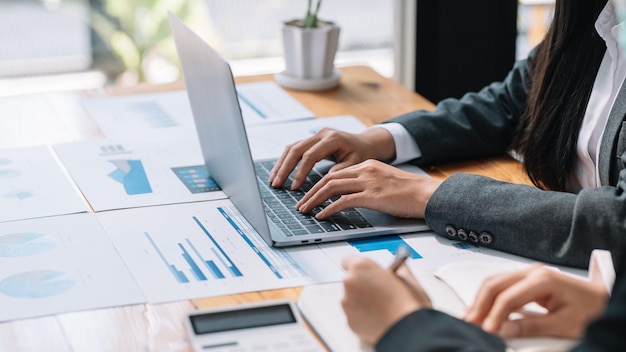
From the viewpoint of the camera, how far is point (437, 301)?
1.08 metres

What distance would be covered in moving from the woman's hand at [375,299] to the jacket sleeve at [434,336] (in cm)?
2

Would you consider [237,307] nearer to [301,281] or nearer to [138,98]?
[301,281]

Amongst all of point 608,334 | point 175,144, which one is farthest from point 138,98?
point 608,334

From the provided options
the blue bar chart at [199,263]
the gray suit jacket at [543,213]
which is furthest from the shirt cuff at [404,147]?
the blue bar chart at [199,263]

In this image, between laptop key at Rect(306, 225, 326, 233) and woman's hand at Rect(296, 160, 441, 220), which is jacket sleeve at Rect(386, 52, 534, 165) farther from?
laptop key at Rect(306, 225, 326, 233)

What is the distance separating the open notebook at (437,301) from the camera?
3.17 feet

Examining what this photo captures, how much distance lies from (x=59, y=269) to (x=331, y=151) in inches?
20.3

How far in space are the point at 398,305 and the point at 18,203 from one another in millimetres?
761

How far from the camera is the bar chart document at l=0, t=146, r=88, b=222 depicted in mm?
1435

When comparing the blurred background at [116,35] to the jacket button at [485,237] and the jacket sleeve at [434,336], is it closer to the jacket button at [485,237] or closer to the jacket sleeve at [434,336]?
the jacket button at [485,237]

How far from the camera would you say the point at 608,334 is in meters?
0.72

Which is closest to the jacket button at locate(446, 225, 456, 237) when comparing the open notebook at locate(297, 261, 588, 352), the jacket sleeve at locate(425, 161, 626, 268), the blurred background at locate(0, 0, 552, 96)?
the jacket sleeve at locate(425, 161, 626, 268)

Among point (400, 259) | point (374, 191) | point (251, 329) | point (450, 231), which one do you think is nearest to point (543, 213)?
point (450, 231)

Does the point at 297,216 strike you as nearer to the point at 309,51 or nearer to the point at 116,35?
the point at 309,51
